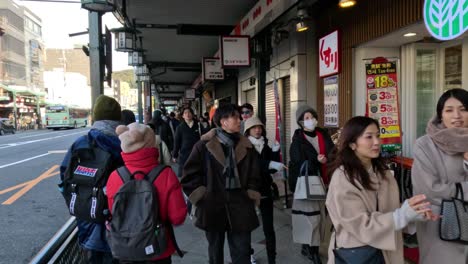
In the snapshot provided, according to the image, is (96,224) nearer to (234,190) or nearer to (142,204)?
(142,204)

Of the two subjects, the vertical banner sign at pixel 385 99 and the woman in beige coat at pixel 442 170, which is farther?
the vertical banner sign at pixel 385 99

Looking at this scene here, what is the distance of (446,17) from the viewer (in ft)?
10.7

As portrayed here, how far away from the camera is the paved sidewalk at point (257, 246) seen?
4629mm

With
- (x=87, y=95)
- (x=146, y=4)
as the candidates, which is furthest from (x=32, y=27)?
(x=146, y=4)

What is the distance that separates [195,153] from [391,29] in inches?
136

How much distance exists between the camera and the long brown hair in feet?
7.35

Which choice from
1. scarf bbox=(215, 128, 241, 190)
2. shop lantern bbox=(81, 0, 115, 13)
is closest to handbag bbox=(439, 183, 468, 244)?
scarf bbox=(215, 128, 241, 190)

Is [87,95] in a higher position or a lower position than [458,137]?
higher

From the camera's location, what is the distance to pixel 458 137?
240cm

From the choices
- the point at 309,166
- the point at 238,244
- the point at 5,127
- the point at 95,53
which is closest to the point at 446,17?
the point at 309,166

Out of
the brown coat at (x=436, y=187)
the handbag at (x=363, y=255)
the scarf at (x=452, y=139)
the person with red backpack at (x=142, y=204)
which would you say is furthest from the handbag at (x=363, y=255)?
the person with red backpack at (x=142, y=204)

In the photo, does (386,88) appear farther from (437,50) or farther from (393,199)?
(393,199)

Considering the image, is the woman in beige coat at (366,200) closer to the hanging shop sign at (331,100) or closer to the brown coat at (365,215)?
the brown coat at (365,215)

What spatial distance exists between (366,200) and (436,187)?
0.55 meters
